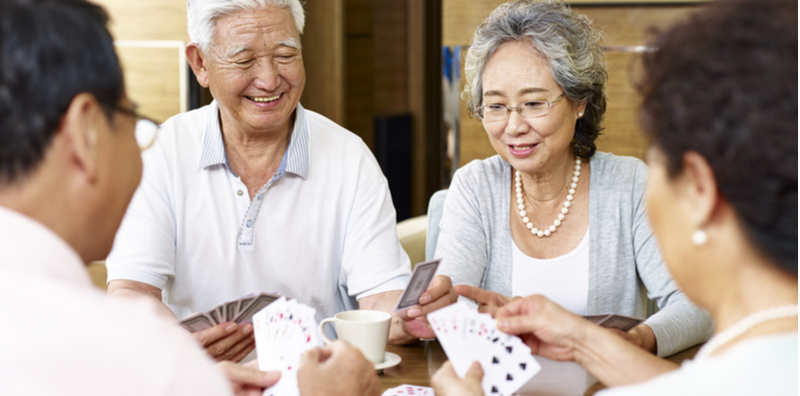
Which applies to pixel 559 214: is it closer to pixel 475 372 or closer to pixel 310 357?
pixel 475 372

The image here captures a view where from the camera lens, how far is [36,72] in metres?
0.76

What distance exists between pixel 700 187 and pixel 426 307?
91 centimetres

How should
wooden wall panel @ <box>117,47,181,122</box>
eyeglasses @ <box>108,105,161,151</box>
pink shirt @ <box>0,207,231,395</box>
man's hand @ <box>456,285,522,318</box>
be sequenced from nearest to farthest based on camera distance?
pink shirt @ <box>0,207,231,395</box> → eyeglasses @ <box>108,105,161,151</box> → man's hand @ <box>456,285,522,318</box> → wooden wall panel @ <box>117,47,181,122</box>

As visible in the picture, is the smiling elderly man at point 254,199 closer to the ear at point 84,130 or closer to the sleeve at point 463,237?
the sleeve at point 463,237

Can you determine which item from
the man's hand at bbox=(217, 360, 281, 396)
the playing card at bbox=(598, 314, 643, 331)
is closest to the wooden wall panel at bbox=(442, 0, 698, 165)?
the playing card at bbox=(598, 314, 643, 331)

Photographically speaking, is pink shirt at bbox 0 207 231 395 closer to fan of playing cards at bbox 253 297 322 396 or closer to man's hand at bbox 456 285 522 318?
fan of playing cards at bbox 253 297 322 396

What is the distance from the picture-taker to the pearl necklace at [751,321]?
30.3 inches

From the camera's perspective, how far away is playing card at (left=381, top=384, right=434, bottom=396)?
124cm

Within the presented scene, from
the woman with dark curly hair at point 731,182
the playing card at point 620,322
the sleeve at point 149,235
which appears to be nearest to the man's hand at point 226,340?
the sleeve at point 149,235

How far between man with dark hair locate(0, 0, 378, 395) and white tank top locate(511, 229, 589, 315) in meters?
1.31

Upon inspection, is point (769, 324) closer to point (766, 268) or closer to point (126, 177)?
point (766, 268)

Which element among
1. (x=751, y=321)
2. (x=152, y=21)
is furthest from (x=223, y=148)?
(x=152, y=21)

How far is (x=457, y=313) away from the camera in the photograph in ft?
3.89

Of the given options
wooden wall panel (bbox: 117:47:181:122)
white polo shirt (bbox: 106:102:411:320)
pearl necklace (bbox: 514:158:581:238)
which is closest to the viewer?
white polo shirt (bbox: 106:102:411:320)
